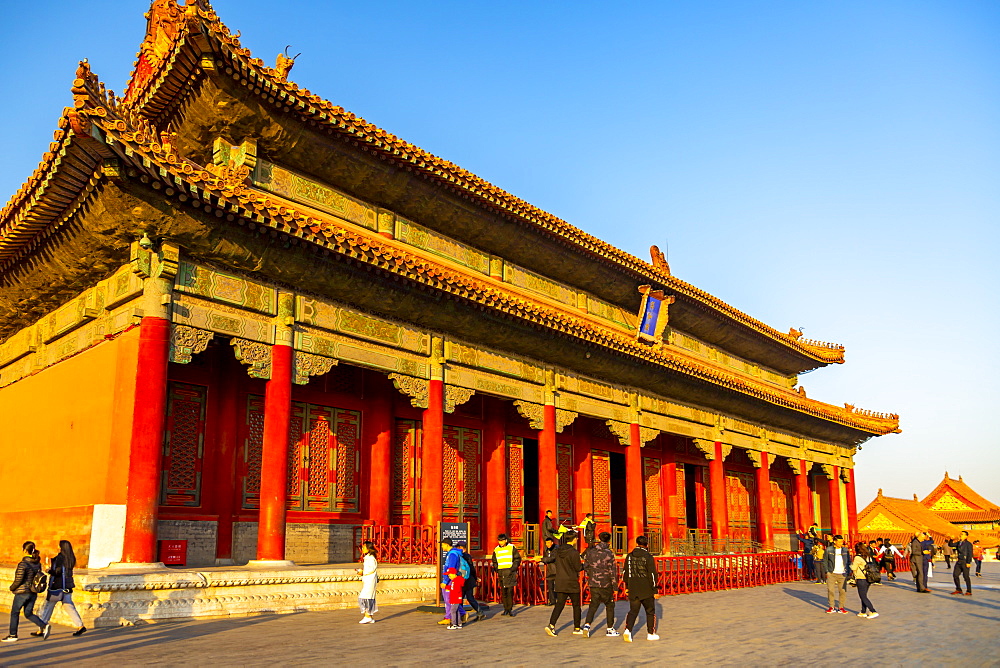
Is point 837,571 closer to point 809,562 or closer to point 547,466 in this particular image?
point 547,466

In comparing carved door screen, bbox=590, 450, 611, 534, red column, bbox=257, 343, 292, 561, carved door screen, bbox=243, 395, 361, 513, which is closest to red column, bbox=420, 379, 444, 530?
carved door screen, bbox=243, 395, 361, 513

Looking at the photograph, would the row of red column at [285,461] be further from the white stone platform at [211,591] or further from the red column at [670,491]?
the white stone platform at [211,591]

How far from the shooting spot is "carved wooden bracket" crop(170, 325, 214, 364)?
11484 millimetres

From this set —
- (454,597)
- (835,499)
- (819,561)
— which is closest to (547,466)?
(454,597)

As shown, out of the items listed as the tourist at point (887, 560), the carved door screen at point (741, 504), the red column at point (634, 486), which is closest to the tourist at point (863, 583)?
the red column at point (634, 486)

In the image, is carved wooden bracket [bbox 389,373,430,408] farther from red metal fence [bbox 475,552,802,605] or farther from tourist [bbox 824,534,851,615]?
tourist [bbox 824,534,851,615]

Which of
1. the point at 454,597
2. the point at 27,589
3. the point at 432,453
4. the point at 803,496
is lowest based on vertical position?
the point at 454,597

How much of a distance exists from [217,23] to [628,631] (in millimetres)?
11169

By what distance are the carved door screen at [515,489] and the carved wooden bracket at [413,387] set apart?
4980 mm

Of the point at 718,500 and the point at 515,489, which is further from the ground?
the point at 515,489

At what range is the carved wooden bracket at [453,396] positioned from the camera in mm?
15807

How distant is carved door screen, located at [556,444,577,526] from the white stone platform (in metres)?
8.23

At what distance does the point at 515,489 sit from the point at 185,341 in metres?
10.4

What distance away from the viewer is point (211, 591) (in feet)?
34.9
